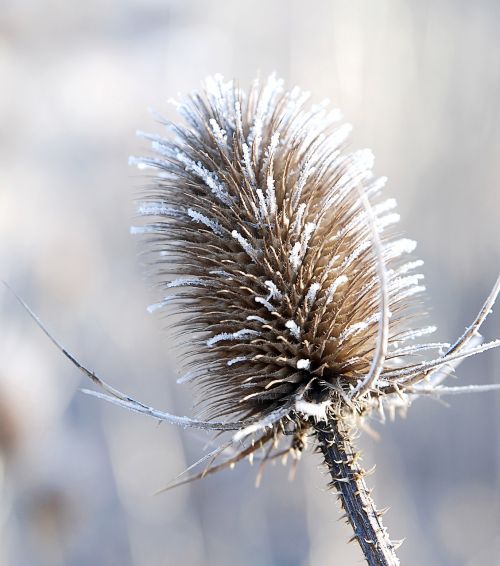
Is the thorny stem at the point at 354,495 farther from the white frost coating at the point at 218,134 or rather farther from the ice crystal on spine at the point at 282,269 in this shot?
the white frost coating at the point at 218,134

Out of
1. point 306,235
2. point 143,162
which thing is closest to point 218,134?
point 143,162

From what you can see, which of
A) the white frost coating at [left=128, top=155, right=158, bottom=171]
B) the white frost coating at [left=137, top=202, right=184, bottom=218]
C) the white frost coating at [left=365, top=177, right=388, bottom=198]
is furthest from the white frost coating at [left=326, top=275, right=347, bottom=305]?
the white frost coating at [left=128, top=155, right=158, bottom=171]

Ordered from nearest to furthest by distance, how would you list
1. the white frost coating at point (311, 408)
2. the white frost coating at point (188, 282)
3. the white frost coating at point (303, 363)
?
the white frost coating at point (311, 408) < the white frost coating at point (303, 363) < the white frost coating at point (188, 282)

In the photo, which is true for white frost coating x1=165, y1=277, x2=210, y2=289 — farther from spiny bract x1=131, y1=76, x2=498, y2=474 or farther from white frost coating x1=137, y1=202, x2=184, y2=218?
white frost coating x1=137, y1=202, x2=184, y2=218

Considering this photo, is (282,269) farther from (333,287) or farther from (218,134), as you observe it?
(218,134)

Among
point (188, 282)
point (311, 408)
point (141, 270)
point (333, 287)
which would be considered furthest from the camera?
point (141, 270)

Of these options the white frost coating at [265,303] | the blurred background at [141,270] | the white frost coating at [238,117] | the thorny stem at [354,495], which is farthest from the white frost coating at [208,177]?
the blurred background at [141,270]
